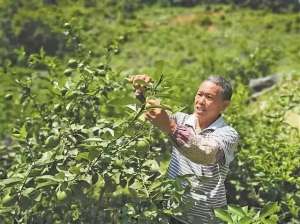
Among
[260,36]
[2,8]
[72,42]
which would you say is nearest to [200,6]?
[260,36]

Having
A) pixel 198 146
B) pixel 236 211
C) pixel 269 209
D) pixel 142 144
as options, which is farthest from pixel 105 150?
pixel 269 209

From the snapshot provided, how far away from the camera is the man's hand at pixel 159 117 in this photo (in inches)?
95.5

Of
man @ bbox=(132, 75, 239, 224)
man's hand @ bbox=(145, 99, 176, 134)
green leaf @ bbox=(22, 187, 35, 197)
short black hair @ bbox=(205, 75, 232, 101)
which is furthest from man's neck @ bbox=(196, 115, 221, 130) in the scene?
green leaf @ bbox=(22, 187, 35, 197)

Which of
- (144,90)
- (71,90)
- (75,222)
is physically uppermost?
(144,90)

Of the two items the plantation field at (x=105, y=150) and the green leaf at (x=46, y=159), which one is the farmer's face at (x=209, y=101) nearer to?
the plantation field at (x=105, y=150)

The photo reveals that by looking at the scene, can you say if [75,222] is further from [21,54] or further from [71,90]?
[21,54]

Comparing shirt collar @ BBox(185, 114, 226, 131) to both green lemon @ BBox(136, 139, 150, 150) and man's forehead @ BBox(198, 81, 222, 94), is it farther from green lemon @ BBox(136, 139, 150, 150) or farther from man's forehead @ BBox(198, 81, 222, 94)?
green lemon @ BBox(136, 139, 150, 150)

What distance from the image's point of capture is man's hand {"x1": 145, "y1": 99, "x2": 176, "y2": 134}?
7.96 ft

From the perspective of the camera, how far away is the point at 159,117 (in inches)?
97.7

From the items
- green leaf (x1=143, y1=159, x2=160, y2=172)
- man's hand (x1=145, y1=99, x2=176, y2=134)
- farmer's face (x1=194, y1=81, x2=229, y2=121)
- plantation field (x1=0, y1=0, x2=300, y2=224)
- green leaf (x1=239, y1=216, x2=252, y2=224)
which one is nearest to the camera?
green leaf (x1=239, y1=216, x2=252, y2=224)

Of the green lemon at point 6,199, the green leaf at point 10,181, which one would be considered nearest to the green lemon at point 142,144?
the green leaf at point 10,181

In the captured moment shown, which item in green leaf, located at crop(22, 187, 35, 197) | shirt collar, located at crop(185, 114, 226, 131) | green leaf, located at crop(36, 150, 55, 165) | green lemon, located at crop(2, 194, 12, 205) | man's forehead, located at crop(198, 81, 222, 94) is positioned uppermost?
man's forehead, located at crop(198, 81, 222, 94)

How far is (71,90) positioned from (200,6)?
33.7 meters

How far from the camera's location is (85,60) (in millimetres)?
3904
